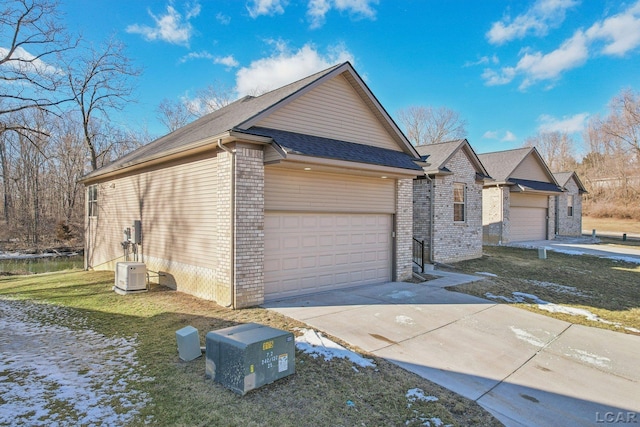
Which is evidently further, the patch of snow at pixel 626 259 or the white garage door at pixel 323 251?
the patch of snow at pixel 626 259

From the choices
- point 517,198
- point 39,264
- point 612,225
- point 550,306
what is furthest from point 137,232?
point 612,225

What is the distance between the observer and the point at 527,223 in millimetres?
22750

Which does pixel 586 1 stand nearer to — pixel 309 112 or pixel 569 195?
pixel 309 112

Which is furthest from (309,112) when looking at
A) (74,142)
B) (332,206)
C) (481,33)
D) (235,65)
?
(74,142)

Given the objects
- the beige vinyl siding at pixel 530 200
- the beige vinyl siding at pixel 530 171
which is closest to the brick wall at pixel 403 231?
the beige vinyl siding at pixel 530 171

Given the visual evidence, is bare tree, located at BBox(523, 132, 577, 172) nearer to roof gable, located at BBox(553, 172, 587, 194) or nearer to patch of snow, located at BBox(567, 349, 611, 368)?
roof gable, located at BBox(553, 172, 587, 194)

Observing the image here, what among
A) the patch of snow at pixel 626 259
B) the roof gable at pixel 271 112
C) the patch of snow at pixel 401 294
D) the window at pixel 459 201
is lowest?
the patch of snow at pixel 626 259

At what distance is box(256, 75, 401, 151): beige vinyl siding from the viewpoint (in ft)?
27.9

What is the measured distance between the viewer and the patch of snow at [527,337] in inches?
239

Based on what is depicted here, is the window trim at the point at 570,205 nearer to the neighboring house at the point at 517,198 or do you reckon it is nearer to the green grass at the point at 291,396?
the neighboring house at the point at 517,198

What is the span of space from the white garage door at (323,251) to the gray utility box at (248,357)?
12.0ft

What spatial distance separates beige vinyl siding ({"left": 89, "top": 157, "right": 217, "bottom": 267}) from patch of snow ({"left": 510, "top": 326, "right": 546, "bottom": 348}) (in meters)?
6.32

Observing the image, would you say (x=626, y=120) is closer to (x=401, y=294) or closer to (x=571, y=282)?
(x=571, y=282)

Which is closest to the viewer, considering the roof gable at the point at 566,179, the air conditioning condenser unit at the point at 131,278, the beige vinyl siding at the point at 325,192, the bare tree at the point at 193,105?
the beige vinyl siding at the point at 325,192
